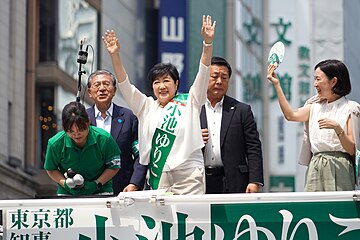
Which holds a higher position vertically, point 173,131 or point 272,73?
point 272,73

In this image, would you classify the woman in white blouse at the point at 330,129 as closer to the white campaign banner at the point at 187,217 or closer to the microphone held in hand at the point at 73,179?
the white campaign banner at the point at 187,217

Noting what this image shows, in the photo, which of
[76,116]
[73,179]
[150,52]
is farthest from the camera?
[150,52]

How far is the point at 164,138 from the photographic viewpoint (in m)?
8.21

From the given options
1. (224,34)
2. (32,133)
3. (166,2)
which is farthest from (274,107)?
(32,133)

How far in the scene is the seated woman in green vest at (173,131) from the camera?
8180mm

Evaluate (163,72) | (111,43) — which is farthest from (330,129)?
(111,43)

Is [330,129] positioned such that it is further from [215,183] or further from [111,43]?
[111,43]

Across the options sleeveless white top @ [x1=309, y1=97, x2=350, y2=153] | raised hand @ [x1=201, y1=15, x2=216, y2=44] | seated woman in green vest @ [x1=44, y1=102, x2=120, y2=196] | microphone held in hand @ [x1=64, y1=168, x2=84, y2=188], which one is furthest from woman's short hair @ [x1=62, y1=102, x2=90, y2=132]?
sleeveless white top @ [x1=309, y1=97, x2=350, y2=153]

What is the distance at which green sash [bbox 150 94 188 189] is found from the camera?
8.20m

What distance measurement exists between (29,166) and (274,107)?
72.8 ft

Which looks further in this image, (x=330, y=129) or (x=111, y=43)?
(x=111, y=43)

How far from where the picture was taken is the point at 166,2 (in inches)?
1636

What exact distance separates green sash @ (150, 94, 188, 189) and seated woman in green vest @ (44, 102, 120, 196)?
405 millimetres

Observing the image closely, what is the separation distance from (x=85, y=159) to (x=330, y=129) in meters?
1.83
